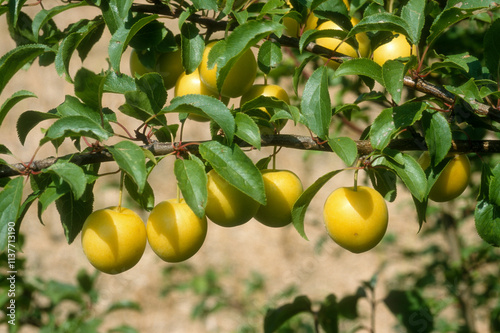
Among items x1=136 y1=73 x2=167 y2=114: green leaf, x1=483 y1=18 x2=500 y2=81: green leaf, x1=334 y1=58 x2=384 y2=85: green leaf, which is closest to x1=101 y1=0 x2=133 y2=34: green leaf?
x1=136 y1=73 x2=167 y2=114: green leaf

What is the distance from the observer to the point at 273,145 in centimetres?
87

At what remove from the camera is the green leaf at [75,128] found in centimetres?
71

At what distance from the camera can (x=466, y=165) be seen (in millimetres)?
900

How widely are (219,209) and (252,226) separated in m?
3.04

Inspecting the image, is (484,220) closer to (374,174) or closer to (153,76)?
(374,174)

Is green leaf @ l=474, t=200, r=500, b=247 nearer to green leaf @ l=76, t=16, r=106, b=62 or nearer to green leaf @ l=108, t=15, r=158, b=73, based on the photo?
green leaf @ l=108, t=15, r=158, b=73

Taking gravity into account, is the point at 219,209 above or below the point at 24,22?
below

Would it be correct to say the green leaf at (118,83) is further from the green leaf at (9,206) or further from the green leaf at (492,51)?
the green leaf at (492,51)

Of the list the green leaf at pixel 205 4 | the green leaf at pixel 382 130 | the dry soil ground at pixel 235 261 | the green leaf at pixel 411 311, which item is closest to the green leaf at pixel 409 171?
the green leaf at pixel 382 130

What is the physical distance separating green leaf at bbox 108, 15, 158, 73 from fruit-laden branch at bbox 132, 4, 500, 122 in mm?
86

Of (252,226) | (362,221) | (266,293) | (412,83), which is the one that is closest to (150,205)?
(362,221)

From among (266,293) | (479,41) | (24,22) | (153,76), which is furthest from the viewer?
(266,293)

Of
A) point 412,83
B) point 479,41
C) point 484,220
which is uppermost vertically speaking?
point 479,41

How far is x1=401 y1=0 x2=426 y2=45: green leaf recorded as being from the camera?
81 centimetres
